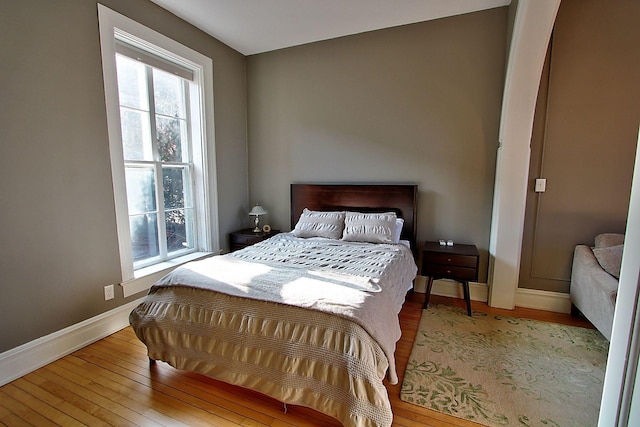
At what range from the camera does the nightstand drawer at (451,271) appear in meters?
2.71

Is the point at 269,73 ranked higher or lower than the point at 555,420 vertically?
higher

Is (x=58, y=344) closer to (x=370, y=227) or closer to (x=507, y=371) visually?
(x=370, y=227)

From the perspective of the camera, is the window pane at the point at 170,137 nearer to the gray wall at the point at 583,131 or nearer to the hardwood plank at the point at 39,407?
the hardwood plank at the point at 39,407

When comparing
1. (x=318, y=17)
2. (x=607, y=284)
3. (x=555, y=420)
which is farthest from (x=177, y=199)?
(x=607, y=284)

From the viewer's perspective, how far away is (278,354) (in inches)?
59.8

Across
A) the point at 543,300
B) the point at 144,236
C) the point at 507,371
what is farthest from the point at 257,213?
the point at 543,300

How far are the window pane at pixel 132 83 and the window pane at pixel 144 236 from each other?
3.43 ft

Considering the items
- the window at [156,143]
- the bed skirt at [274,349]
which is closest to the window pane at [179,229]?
the window at [156,143]

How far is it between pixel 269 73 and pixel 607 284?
3970 mm

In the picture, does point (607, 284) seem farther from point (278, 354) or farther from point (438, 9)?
point (438, 9)

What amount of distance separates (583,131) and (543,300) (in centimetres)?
161

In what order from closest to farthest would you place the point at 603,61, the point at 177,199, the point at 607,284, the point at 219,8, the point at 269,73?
the point at 607,284
the point at 603,61
the point at 219,8
the point at 177,199
the point at 269,73

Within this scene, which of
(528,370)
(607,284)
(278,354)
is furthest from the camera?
(607,284)

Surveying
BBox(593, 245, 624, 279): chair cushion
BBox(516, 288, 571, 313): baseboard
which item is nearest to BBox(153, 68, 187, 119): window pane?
BBox(516, 288, 571, 313): baseboard
